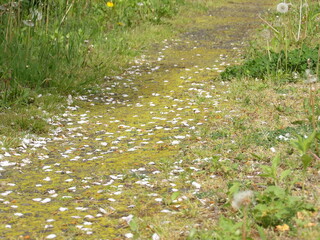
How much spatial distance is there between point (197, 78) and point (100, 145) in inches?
120

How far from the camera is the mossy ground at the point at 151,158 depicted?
386 centimetres

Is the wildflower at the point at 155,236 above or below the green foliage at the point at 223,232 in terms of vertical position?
below

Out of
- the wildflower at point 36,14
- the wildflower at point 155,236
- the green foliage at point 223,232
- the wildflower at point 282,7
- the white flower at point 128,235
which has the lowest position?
the white flower at point 128,235

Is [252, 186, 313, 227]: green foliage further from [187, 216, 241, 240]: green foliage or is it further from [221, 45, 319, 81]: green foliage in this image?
[221, 45, 319, 81]: green foliage

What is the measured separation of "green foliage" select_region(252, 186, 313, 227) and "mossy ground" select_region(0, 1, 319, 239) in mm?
98

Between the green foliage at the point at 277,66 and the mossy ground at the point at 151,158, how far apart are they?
0.29m

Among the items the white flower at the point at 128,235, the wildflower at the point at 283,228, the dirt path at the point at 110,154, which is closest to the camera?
the wildflower at the point at 283,228

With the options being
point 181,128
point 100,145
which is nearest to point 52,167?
point 100,145

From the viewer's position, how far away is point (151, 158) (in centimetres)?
520

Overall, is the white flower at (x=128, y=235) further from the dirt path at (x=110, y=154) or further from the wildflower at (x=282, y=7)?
the wildflower at (x=282, y=7)

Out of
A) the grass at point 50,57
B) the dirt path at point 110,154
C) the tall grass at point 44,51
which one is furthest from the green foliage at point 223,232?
the tall grass at point 44,51

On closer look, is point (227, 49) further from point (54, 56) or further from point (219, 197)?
point (219, 197)

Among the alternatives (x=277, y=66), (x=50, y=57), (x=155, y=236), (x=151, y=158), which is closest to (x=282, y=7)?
(x=277, y=66)

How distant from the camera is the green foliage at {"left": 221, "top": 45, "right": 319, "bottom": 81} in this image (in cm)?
759
